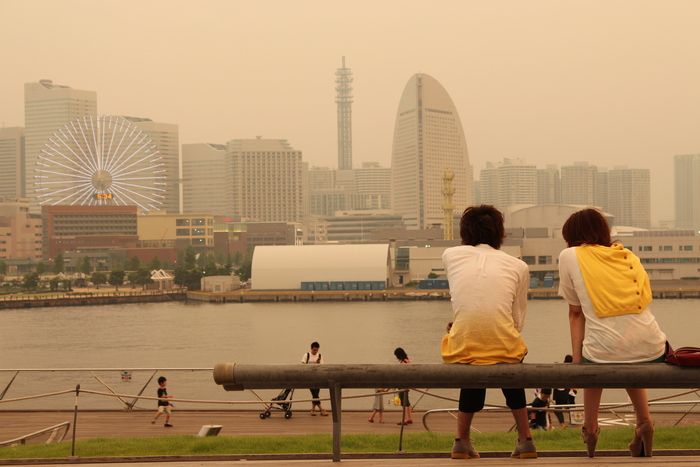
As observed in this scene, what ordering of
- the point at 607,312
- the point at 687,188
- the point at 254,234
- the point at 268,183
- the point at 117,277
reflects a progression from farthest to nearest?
the point at 687,188, the point at 268,183, the point at 254,234, the point at 117,277, the point at 607,312

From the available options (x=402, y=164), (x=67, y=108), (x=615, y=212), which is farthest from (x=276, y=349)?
(x=615, y=212)

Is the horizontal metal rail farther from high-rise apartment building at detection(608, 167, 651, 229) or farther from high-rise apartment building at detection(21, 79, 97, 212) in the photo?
high-rise apartment building at detection(608, 167, 651, 229)

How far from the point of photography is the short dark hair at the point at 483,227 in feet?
8.52

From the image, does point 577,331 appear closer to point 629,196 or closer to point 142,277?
Answer: point 142,277

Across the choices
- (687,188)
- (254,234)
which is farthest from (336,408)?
(687,188)

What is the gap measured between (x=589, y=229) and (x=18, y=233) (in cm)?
8556

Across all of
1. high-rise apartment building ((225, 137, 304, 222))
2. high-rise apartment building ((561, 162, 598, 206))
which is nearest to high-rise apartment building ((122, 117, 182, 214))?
high-rise apartment building ((225, 137, 304, 222))

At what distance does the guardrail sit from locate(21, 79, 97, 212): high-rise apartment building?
468 feet

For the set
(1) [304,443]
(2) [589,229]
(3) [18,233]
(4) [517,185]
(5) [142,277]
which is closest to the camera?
(2) [589,229]

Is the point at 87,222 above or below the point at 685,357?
above

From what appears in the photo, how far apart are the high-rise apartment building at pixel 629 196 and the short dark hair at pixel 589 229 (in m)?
149

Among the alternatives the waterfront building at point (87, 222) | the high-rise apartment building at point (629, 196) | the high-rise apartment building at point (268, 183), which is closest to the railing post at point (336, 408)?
the waterfront building at point (87, 222)

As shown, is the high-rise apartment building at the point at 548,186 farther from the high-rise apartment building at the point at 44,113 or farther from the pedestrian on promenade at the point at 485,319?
the pedestrian on promenade at the point at 485,319

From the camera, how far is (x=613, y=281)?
2438mm
